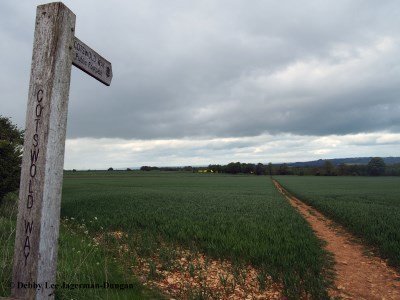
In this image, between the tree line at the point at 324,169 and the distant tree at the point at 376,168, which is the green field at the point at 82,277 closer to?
the tree line at the point at 324,169

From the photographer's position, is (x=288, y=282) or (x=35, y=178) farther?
(x=288, y=282)

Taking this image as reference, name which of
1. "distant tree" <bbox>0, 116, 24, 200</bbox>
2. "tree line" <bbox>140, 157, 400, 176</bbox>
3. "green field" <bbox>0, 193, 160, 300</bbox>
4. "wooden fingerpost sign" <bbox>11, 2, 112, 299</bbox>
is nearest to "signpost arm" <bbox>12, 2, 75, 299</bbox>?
"wooden fingerpost sign" <bbox>11, 2, 112, 299</bbox>

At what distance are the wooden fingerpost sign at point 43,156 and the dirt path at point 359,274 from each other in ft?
19.6

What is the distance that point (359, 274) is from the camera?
819 cm

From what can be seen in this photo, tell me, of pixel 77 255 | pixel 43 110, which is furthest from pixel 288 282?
pixel 43 110

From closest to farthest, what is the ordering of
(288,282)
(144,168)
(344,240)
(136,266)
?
(288,282), (136,266), (344,240), (144,168)

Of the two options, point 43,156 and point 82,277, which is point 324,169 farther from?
point 43,156

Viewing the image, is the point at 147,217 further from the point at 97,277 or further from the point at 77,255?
the point at 97,277

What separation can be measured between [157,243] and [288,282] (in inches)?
192

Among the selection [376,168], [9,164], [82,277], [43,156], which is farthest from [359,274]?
[376,168]

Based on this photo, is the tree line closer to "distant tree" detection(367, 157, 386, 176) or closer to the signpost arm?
"distant tree" detection(367, 157, 386, 176)

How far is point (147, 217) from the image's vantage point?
46.8 ft

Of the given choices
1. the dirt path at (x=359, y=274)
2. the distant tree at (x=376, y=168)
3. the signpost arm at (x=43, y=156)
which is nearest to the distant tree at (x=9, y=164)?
the signpost arm at (x=43, y=156)

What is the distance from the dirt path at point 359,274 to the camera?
6789 mm
